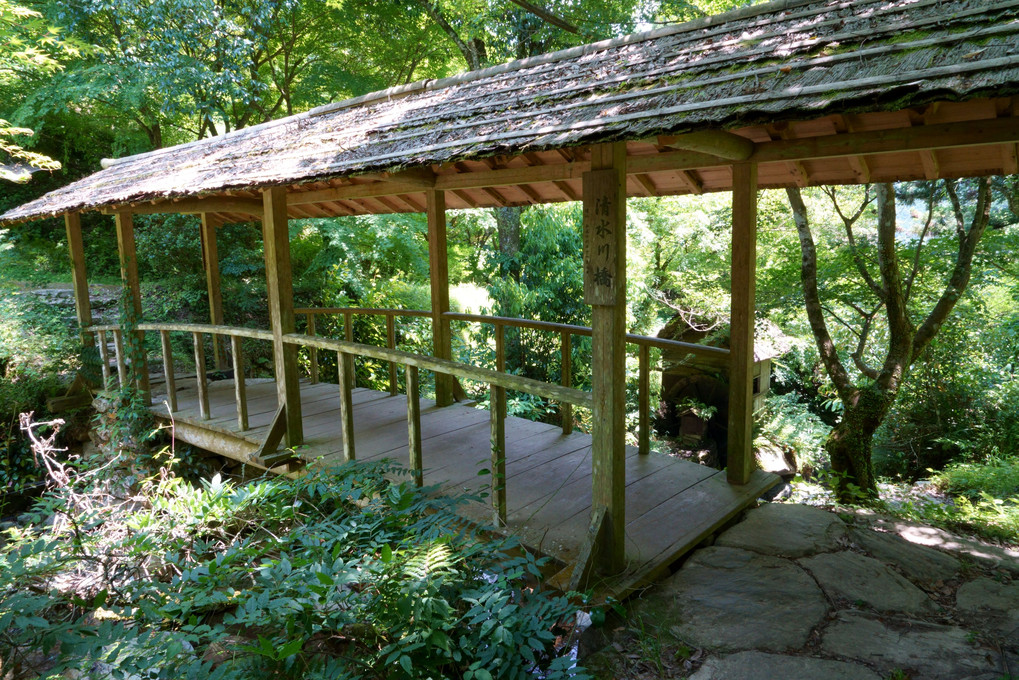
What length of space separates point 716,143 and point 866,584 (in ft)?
8.65

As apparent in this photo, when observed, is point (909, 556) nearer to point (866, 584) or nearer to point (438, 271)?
point (866, 584)

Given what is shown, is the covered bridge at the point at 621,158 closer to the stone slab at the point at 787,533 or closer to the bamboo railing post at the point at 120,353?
the stone slab at the point at 787,533

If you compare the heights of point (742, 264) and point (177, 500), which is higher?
point (742, 264)

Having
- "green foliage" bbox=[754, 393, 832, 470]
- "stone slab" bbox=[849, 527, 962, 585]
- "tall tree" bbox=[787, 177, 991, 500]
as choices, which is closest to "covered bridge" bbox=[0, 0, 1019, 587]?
"stone slab" bbox=[849, 527, 962, 585]

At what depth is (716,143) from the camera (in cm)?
347

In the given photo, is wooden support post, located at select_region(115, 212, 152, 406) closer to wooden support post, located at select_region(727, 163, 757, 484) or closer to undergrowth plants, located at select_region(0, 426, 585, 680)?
undergrowth plants, located at select_region(0, 426, 585, 680)

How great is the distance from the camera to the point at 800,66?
2691 mm

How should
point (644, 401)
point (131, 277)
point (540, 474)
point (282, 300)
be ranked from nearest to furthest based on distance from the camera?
point (540, 474) < point (644, 401) < point (282, 300) < point (131, 277)

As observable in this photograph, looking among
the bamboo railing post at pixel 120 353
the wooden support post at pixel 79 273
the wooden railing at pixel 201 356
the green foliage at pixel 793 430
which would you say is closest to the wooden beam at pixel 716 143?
the wooden railing at pixel 201 356

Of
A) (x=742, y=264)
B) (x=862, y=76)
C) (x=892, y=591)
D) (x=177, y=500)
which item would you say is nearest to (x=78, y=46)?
(x=177, y=500)

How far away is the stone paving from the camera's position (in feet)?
9.11

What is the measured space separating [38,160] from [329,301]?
4.98 metres

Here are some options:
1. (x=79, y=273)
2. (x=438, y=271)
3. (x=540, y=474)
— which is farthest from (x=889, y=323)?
(x=79, y=273)

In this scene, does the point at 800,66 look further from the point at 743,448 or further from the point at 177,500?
the point at 177,500
